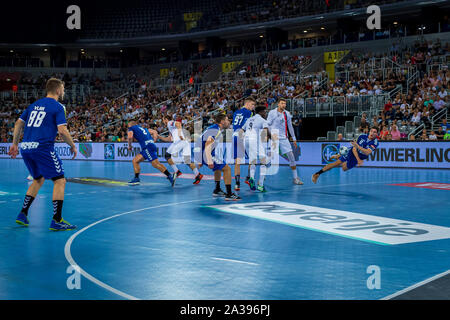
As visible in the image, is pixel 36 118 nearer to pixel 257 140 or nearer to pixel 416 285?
pixel 416 285

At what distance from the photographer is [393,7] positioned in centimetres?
3278

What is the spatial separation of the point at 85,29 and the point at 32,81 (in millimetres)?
8224

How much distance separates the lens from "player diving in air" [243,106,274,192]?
449 inches

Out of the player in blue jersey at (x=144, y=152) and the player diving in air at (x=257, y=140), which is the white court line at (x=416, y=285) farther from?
the player in blue jersey at (x=144, y=152)

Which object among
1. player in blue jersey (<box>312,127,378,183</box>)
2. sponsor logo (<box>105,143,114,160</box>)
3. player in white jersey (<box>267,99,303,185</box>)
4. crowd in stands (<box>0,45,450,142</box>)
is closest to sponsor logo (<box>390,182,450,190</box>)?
player in blue jersey (<box>312,127,378,183</box>)

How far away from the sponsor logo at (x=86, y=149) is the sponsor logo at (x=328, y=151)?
15.2 meters

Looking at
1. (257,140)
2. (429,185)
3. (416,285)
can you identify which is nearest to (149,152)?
(257,140)

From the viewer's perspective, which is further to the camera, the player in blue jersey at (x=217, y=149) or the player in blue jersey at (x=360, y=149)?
the player in blue jersey at (x=360, y=149)

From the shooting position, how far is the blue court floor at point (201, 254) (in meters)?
4.07

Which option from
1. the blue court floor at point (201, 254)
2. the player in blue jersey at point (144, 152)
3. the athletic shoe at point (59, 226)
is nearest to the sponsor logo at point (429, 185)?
the blue court floor at point (201, 254)

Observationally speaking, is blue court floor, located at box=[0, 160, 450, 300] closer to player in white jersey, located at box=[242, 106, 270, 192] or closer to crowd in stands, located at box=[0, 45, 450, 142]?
player in white jersey, located at box=[242, 106, 270, 192]

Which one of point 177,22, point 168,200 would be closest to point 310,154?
point 168,200
